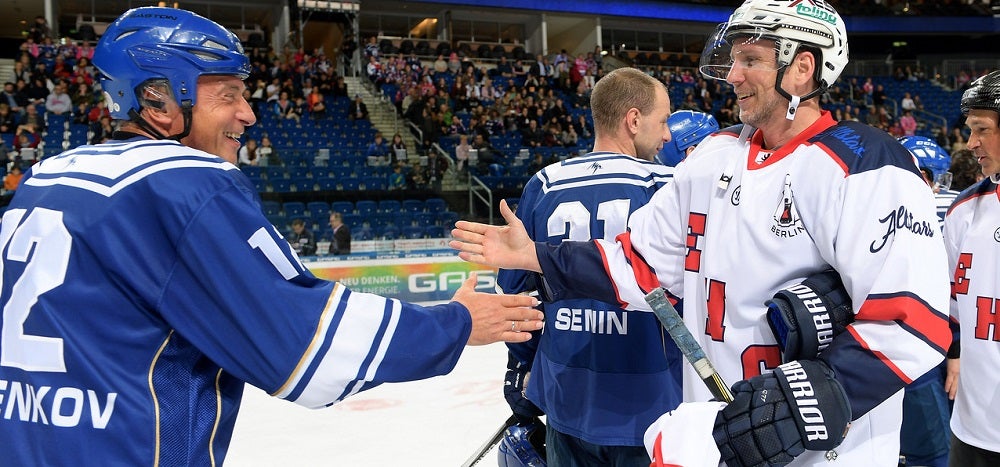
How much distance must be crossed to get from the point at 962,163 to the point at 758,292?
3120mm

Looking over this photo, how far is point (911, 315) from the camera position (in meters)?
1.39

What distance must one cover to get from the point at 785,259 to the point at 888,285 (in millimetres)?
210

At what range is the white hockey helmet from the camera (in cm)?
170

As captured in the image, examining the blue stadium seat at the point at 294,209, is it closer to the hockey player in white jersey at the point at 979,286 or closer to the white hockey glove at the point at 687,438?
the hockey player in white jersey at the point at 979,286

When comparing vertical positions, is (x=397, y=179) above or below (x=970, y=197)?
above

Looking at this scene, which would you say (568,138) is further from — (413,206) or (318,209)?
(318,209)

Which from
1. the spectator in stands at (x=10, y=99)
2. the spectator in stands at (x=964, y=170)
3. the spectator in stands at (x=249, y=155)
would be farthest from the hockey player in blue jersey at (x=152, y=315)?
the spectator in stands at (x=10, y=99)

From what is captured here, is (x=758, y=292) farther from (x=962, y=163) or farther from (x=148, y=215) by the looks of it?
(x=962, y=163)

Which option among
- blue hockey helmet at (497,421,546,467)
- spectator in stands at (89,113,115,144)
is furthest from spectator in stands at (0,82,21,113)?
blue hockey helmet at (497,421,546,467)

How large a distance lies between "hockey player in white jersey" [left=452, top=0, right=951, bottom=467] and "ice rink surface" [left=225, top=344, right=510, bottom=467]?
2356 millimetres

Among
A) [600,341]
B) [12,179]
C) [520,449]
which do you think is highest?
[12,179]

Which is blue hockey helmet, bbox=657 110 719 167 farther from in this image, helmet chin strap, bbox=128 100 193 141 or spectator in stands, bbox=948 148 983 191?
helmet chin strap, bbox=128 100 193 141

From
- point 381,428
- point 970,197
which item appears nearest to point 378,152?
point 381,428

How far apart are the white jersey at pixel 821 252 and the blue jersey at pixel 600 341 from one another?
56 cm
